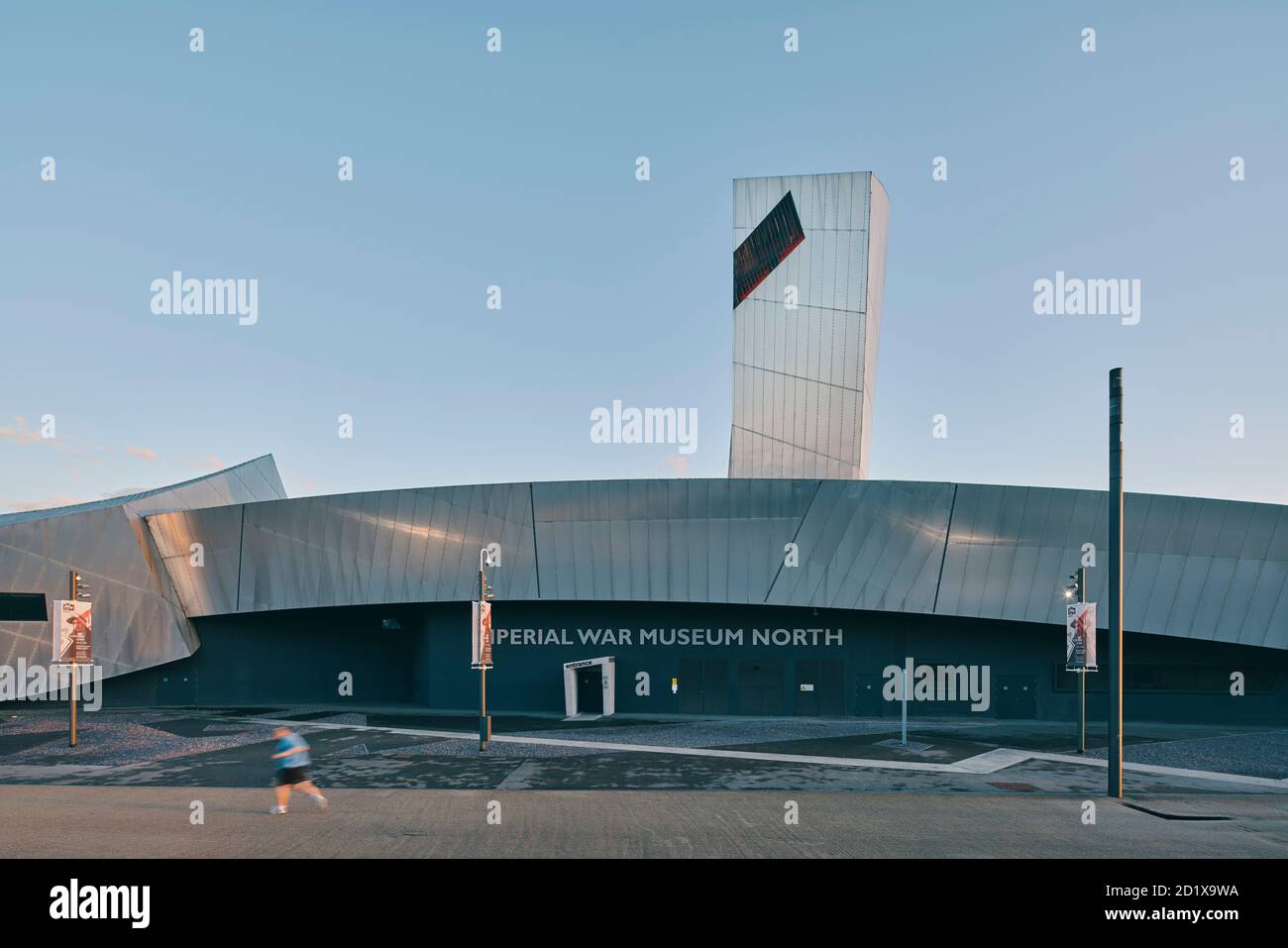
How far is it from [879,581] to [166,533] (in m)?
27.7

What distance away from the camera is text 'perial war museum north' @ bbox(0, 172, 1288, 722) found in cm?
2850

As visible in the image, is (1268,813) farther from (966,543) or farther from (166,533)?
(166,533)

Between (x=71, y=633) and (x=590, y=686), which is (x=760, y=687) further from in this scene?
(x=71, y=633)

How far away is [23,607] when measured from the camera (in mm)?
30359

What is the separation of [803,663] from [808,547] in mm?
4466

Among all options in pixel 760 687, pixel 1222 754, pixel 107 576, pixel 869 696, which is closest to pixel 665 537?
pixel 760 687

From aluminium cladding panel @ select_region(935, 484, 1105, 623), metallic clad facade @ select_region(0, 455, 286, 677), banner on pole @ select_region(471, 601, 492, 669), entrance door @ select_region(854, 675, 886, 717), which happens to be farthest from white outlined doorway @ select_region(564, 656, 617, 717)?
metallic clad facade @ select_region(0, 455, 286, 677)

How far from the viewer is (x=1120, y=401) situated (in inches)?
630

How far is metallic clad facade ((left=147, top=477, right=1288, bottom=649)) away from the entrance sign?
699 cm

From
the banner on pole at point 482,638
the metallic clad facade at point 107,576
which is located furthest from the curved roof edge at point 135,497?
the banner on pole at point 482,638

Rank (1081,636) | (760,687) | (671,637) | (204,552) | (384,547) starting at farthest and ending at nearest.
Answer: (204,552), (384,547), (671,637), (760,687), (1081,636)

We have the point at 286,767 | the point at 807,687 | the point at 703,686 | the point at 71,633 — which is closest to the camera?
the point at 286,767

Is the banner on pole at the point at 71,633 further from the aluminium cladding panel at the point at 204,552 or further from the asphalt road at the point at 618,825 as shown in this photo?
the aluminium cladding panel at the point at 204,552
